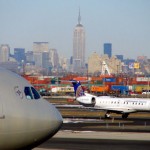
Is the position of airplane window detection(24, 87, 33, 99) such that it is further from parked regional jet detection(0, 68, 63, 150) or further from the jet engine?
the jet engine

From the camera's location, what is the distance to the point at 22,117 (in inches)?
609

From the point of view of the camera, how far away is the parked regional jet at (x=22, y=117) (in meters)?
15.3

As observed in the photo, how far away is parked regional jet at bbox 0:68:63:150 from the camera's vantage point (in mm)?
15344

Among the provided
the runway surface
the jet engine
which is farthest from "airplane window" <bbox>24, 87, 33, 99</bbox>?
the jet engine

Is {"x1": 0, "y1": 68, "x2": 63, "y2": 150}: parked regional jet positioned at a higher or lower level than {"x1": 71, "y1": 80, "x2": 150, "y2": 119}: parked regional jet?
higher

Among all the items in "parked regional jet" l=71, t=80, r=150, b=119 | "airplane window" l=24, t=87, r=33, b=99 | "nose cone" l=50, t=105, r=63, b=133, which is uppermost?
"airplane window" l=24, t=87, r=33, b=99

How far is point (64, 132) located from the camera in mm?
47625

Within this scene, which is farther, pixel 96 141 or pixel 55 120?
pixel 96 141

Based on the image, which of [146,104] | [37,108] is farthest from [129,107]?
[37,108]

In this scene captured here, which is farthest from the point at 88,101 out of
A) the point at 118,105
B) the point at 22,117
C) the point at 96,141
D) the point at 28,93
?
the point at 22,117

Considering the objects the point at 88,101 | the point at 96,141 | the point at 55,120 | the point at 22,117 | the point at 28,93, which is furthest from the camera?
the point at 88,101

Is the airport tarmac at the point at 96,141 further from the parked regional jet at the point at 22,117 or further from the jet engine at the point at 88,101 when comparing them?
the jet engine at the point at 88,101

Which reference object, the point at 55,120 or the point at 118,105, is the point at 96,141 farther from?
the point at 118,105

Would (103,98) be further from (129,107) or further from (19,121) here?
(19,121)
